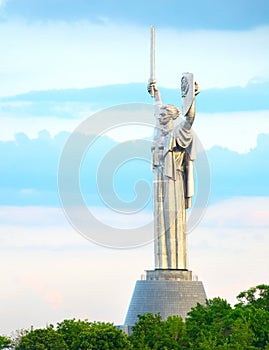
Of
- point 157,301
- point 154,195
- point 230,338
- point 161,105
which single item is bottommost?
point 230,338

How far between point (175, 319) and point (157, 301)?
4986mm

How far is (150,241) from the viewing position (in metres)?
78.1

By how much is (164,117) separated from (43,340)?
16.5 metres

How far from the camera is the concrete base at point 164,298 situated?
75062mm

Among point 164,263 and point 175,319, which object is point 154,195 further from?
point 175,319

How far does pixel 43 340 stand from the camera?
6881 cm

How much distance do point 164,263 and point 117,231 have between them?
13.1ft

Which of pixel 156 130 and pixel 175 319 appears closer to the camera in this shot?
pixel 175 319

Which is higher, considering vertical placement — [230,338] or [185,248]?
[185,248]

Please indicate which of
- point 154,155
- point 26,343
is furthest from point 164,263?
point 26,343

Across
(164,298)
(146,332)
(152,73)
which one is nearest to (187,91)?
(152,73)

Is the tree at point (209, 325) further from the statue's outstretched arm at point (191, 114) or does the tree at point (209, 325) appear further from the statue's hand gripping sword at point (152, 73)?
the statue's hand gripping sword at point (152, 73)

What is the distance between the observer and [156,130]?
255 feet

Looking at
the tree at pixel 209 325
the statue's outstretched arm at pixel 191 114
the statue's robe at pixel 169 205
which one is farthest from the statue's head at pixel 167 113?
the tree at pixel 209 325
